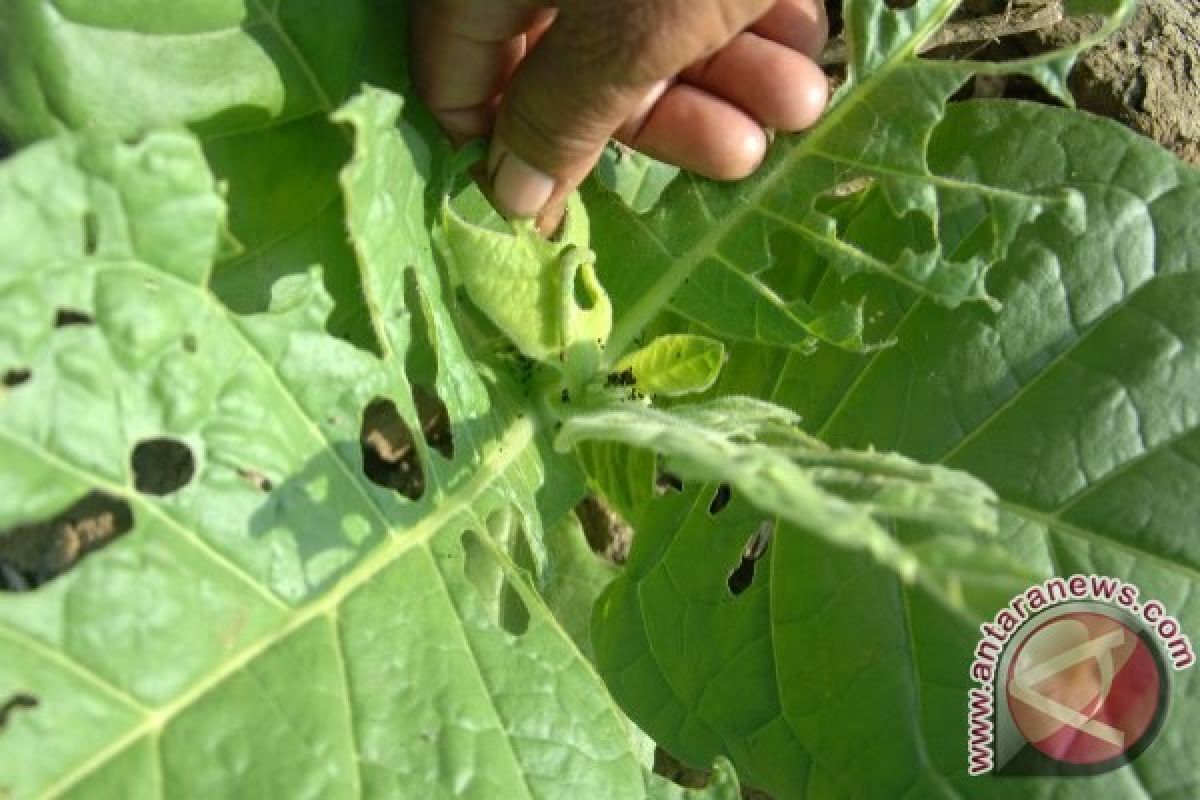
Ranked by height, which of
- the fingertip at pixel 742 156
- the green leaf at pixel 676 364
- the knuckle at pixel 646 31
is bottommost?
the green leaf at pixel 676 364

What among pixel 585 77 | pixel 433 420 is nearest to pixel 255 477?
pixel 585 77

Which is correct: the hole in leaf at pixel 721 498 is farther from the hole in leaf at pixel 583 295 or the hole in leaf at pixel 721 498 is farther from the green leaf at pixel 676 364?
the hole in leaf at pixel 583 295

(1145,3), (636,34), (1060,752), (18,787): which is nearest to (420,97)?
(636,34)

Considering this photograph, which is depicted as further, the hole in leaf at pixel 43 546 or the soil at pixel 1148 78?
the soil at pixel 1148 78

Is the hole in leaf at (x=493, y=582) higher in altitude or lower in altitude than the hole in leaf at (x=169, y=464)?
lower

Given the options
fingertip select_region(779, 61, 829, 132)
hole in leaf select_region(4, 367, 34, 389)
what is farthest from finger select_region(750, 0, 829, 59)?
hole in leaf select_region(4, 367, 34, 389)

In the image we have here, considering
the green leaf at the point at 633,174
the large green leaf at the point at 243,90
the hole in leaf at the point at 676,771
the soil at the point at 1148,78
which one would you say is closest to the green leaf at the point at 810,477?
the large green leaf at the point at 243,90
